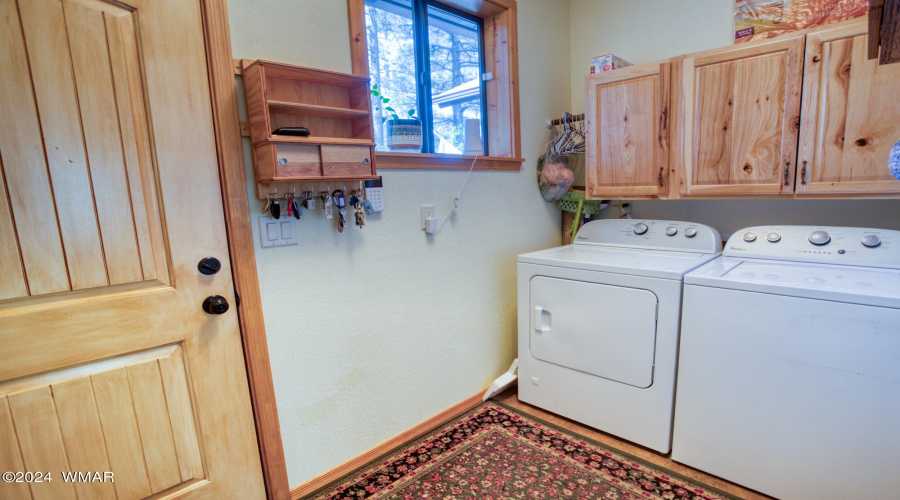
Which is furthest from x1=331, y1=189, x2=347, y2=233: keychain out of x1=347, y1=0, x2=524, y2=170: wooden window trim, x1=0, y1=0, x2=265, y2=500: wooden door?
x1=347, y1=0, x2=524, y2=170: wooden window trim

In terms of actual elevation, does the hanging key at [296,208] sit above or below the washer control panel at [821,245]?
above

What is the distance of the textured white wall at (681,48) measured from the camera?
189cm

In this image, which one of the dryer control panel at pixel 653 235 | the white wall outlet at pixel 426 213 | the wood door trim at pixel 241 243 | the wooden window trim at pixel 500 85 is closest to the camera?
the wood door trim at pixel 241 243

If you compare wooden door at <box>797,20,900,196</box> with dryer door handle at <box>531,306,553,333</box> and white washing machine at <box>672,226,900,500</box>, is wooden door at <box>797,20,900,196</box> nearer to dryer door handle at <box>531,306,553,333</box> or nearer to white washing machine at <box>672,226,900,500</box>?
white washing machine at <box>672,226,900,500</box>

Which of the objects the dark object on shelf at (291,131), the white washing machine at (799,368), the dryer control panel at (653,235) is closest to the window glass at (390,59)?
the dark object on shelf at (291,131)

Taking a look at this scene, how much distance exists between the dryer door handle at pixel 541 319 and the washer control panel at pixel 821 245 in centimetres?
88

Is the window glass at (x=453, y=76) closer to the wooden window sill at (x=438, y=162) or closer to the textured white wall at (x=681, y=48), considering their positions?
the wooden window sill at (x=438, y=162)

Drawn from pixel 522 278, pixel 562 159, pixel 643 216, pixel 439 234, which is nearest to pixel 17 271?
pixel 439 234

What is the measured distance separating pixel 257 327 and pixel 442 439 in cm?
106

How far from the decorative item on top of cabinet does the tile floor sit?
154cm

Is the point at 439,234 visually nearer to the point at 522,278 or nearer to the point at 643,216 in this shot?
the point at 522,278

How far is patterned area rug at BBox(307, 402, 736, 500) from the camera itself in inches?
62.7

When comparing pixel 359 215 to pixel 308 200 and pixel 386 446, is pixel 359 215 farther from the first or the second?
pixel 386 446

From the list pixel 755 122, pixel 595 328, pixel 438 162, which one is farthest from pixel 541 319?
pixel 755 122
